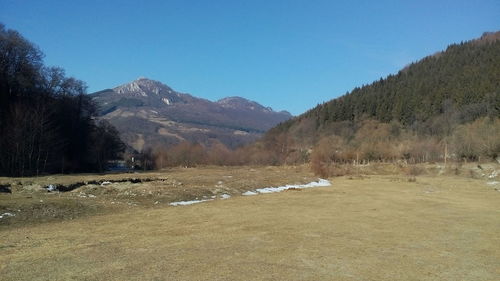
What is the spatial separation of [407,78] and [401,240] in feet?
580

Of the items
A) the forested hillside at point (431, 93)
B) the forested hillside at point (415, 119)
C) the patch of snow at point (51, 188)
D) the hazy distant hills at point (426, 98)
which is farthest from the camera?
the forested hillside at point (431, 93)

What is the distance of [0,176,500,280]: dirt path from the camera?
34.3ft

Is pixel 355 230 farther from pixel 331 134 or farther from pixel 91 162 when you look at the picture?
pixel 331 134

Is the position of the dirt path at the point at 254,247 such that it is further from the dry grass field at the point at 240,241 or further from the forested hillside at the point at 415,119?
the forested hillside at the point at 415,119

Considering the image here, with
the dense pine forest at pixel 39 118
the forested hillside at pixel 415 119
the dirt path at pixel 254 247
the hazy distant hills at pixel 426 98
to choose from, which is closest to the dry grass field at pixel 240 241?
the dirt path at pixel 254 247

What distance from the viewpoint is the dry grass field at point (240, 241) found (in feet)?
34.6

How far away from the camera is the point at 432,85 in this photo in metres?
148

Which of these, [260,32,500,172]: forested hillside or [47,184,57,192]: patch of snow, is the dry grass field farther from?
[260,32,500,172]: forested hillside

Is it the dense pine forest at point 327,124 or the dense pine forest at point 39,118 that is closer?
the dense pine forest at point 39,118

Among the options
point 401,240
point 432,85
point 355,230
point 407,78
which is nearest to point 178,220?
point 355,230

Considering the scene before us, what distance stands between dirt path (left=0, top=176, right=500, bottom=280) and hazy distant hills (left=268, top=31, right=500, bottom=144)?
Result: 342ft

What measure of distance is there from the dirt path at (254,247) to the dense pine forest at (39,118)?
45.3 meters

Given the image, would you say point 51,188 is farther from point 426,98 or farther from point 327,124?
point 327,124

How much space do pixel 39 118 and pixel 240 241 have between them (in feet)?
186
